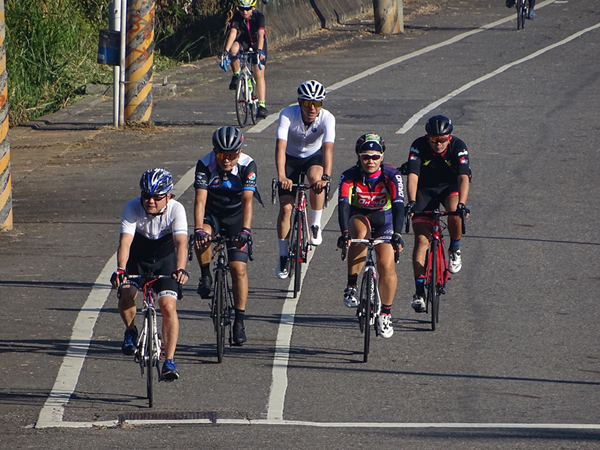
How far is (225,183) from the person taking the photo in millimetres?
10445

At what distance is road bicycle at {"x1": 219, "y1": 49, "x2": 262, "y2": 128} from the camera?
63.8 feet

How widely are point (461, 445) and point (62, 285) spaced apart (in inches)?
230

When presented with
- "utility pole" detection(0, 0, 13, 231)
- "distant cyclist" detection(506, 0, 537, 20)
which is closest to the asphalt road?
"utility pole" detection(0, 0, 13, 231)

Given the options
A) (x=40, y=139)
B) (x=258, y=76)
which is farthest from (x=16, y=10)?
(x=258, y=76)

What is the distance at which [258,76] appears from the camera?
19641 mm

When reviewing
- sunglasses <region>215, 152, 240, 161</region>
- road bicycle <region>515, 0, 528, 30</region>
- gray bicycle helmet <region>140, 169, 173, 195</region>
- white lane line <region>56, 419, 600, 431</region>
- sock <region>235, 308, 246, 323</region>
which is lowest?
white lane line <region>56, 419, 600, 431</region>

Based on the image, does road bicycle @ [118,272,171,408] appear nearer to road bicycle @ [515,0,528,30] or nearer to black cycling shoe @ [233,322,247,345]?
black cycling shoe @ [233,322,247,345]

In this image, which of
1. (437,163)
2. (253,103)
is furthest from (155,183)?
(253,103)

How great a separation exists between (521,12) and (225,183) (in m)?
21.4

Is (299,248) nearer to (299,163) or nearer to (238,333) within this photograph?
(299,163)

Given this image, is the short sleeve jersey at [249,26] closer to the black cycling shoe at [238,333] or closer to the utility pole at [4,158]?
the utility pole at [4,158]

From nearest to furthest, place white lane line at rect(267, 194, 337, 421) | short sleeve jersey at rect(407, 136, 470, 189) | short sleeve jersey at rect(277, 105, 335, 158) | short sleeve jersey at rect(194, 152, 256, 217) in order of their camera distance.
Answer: white lane line at rect(267, 194, 337, 421) < short sleeve jersey at rect(194, 152, 256, 217) < short sleeve jersey at rect(407, 136, 470, 189) < short sleeve jersey at rect(277, 105, 335, 158)

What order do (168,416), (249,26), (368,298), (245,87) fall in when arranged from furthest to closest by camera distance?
(249,26)
(245,87)
(368,298)
(168,416)

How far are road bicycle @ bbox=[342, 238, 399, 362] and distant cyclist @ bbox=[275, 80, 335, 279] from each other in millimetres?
1712
